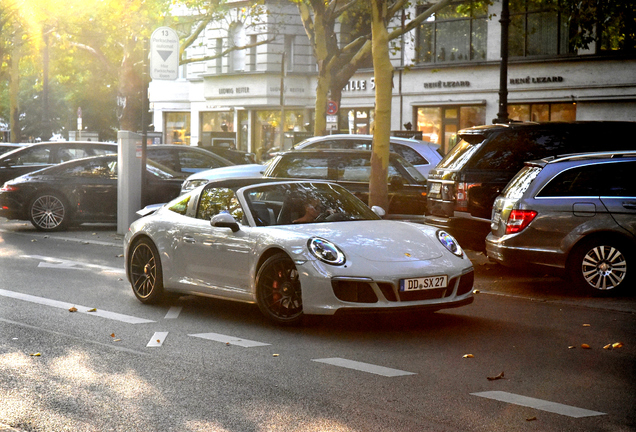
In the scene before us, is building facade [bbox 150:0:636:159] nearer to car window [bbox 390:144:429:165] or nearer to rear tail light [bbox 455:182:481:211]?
car window [bbox 390:144:429:165]

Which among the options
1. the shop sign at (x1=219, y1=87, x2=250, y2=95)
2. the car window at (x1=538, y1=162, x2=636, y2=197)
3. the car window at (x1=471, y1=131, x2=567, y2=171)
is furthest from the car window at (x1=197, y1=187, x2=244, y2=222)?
the shop sign at (x1=219, y1=87, x2=250, y2=95)

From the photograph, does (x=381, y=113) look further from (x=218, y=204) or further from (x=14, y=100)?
(x=14, y=100)

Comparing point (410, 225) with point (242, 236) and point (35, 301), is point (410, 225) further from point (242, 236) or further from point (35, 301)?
point (35, 301)

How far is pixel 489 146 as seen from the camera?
12.3 meters

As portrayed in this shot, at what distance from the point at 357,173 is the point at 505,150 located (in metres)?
4.08

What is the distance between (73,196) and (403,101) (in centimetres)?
2317

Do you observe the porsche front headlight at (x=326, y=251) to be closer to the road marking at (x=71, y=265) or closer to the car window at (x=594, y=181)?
the car window at (x=594, y=181)

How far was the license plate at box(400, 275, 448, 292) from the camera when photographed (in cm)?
744

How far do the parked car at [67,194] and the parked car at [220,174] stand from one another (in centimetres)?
131

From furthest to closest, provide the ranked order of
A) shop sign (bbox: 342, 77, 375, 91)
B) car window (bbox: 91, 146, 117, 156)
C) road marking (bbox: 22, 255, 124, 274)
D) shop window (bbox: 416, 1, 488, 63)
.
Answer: shop sign (bbox: 342, 77, 375, 91) < shop window (bbox: 416, 1, 488, 63) < car window (bbox: 91, 146, 117, 156) < road marking (bbox: 22, 255, 124, 274)

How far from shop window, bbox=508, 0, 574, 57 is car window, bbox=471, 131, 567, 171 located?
21848 mm

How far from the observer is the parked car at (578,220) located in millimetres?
10094

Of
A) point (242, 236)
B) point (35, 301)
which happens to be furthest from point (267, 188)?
point (35, 301)

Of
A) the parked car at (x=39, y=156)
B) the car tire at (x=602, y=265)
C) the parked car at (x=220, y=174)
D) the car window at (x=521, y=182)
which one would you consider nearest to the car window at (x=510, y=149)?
the car window at (x=521, y=182)
